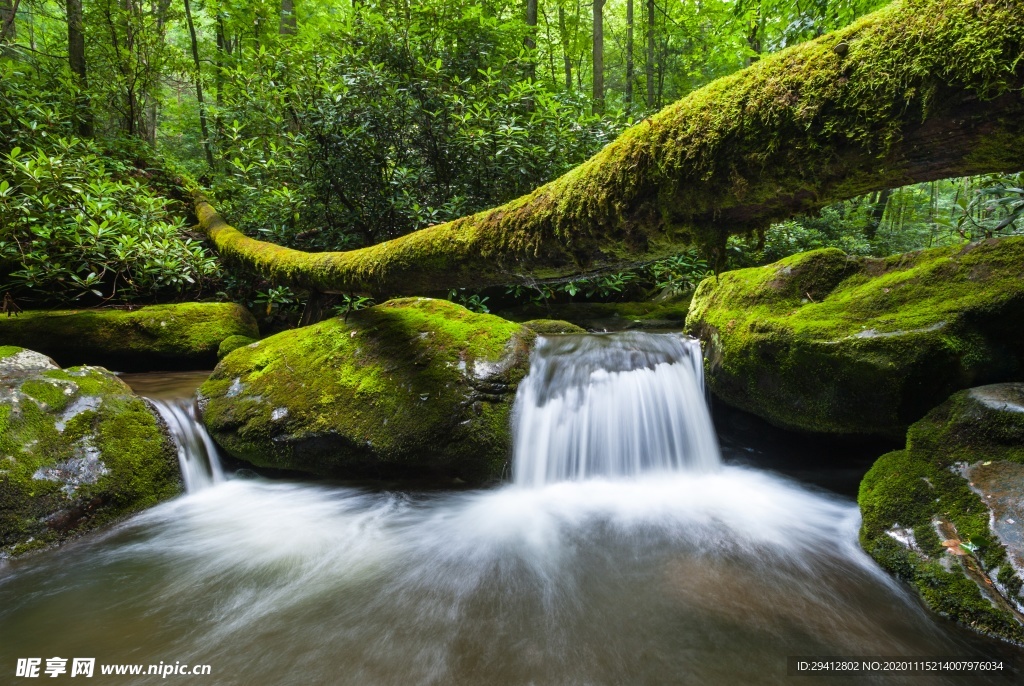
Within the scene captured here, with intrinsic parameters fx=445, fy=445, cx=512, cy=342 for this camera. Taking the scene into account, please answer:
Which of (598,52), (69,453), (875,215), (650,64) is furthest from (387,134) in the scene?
(875,215)

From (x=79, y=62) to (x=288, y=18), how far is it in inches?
149

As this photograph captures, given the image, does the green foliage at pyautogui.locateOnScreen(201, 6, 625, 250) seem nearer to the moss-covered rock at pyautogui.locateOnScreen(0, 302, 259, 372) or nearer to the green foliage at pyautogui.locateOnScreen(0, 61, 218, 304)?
the green foliage at pyautogui.locateOnScreen(0, 61, 218, 304)

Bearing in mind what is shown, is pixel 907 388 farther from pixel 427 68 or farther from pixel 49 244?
pixel 49 244

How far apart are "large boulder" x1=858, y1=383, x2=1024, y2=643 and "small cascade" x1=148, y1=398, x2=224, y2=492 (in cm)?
525

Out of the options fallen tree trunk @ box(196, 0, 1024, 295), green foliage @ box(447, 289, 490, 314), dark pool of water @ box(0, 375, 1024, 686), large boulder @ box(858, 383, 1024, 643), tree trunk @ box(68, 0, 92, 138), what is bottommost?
dark pool of water @ box(0, 375, 1024, 686)

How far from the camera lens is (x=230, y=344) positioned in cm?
579

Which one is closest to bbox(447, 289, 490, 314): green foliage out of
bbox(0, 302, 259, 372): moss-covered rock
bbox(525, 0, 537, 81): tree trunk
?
bbox(0, 302, 259, 372): moss-covered rock

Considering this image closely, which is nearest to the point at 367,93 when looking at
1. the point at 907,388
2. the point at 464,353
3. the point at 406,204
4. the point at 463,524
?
the point at 406,204

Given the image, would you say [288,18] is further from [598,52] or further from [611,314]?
[611,314]

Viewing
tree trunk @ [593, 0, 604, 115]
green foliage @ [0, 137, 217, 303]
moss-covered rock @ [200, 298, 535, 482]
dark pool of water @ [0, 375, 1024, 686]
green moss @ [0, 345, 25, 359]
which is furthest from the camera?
tree trunk @ [593, 0, 604, 115]

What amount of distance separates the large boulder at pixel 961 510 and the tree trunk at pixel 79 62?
11633 mm

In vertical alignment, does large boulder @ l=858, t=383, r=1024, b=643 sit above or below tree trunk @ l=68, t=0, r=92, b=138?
below

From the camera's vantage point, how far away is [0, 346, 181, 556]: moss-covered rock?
3027mm

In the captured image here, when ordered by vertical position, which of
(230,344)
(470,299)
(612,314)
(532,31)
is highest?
(532,31)
